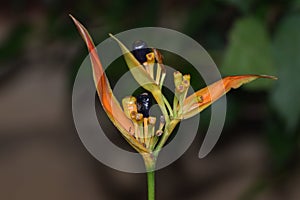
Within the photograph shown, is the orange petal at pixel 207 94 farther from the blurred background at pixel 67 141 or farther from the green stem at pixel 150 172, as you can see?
the blurred background at pixel 67 141

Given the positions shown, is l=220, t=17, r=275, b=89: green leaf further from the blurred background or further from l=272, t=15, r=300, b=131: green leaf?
the blurred background

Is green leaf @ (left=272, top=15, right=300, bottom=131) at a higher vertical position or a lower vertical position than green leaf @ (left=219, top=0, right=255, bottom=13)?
lower

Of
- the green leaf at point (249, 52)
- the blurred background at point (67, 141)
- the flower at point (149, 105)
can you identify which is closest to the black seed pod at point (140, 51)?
the flower at point (149, 105)

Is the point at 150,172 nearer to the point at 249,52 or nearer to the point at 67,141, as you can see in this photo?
the point at 249,52

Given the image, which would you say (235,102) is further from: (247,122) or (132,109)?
(132,109)

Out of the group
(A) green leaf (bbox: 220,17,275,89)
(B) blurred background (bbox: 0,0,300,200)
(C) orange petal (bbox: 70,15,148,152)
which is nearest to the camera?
(C) orange petal (bbox: 70,15,148,152)

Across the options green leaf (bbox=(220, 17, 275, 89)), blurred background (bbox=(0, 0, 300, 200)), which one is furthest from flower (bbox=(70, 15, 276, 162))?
blurred background (bbox=(0, 0, 300, 200))
